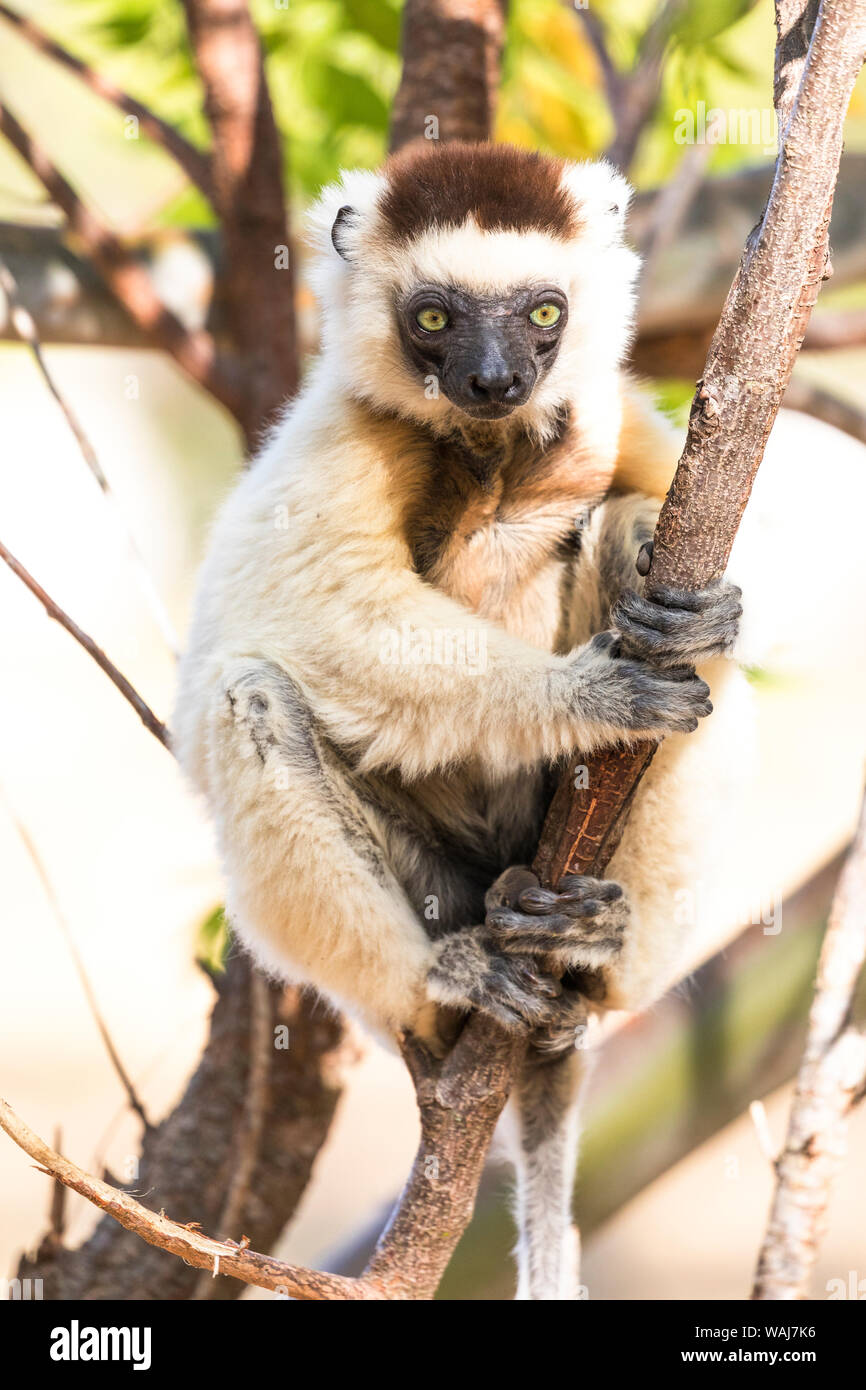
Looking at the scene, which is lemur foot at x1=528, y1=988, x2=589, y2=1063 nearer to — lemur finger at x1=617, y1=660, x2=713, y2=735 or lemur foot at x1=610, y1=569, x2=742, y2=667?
lemur finger at x1=617, y1=660, x2=713, y2=735

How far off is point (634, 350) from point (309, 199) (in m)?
1.73

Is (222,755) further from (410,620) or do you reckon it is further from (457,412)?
(457,412)

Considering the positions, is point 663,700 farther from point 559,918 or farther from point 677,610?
point 559,918

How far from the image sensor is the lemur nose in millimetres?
2883

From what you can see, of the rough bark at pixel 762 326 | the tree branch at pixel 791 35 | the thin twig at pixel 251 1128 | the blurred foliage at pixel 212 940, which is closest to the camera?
the rough bark at pixel 762 326

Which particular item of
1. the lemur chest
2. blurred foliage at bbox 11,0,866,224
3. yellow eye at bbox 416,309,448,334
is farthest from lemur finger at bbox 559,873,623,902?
blurred foliage at bbox 11,0,866,224

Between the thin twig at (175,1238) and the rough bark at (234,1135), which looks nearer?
the thin twig at (175,1238)

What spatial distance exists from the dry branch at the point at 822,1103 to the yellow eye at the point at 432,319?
1.78m

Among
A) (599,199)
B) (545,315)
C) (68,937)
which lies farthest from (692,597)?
(68,937)

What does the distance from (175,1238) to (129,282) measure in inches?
141

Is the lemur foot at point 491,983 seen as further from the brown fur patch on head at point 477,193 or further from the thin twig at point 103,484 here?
the brown fur patch on head at point 477,193

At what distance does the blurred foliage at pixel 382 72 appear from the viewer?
15.5 feet

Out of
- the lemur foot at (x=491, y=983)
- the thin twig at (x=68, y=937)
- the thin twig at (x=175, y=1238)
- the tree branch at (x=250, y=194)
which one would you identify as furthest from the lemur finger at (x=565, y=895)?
the tree branch at (x=250, y=194)

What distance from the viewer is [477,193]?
3086 mm
